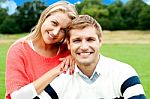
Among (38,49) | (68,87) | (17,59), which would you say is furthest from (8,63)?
(68,87)

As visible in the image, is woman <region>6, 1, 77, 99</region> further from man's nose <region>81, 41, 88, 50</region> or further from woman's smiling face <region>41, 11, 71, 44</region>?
man's nose <region>81, 41, 88, 50</region>

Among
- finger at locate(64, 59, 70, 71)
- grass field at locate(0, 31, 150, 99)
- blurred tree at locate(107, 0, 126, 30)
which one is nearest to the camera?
finger at locate(64, 59, 70, 71)

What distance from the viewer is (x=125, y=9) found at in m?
58.9

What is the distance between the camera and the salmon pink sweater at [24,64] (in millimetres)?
3541

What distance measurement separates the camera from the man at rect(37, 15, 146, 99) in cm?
324

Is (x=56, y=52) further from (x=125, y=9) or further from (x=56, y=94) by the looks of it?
(x=125, y=9)

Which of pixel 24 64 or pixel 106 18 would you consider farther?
pixel 106 18

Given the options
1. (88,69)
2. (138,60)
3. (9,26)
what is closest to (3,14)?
(9,26)

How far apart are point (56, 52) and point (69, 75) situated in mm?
577

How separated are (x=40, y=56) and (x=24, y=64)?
0.20m

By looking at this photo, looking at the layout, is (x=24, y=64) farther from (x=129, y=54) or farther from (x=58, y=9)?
(x=129, y=54)

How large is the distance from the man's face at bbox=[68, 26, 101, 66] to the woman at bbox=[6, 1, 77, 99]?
0.22 meters

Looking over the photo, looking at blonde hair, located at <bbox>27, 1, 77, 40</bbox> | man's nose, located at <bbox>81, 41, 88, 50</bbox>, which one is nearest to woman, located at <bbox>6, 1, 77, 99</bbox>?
blonde hair, located at <bbox>27, 1, 77, 40</bbox>

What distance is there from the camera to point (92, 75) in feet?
10.9
